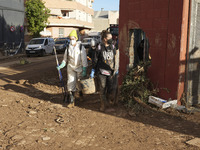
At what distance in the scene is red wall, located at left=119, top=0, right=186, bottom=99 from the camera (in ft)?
19.9

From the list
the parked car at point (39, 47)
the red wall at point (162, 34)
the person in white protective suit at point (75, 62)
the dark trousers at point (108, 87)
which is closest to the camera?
the red wall at point (162, 34)

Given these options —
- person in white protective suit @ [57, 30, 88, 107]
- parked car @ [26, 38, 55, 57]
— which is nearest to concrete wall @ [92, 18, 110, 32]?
parked car @ [26, 38, 55, 57]

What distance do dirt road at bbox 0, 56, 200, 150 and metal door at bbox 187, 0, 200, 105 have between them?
0.73 m

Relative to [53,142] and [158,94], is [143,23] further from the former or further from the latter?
[53,142]

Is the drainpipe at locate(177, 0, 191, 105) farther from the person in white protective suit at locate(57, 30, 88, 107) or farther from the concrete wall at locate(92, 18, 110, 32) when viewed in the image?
the concrete wall at locate(92, 18, 110, 32)

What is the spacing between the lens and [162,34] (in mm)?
6402

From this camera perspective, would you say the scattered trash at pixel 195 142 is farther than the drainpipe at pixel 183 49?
No

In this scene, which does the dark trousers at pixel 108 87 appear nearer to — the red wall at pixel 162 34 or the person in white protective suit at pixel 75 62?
the person in white protective suit at pixel 75 62

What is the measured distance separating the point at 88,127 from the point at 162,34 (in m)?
3.06

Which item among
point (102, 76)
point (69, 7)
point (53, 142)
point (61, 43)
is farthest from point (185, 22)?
point (69, 7)

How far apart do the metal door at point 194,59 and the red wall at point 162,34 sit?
1.19 feet

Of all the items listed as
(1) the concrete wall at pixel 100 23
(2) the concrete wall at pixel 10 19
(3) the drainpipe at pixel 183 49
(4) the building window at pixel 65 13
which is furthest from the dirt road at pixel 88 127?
(1) the concrete wall at pixel 100 23

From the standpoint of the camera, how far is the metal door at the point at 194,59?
19.9 feet

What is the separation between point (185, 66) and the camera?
6.12 meters
